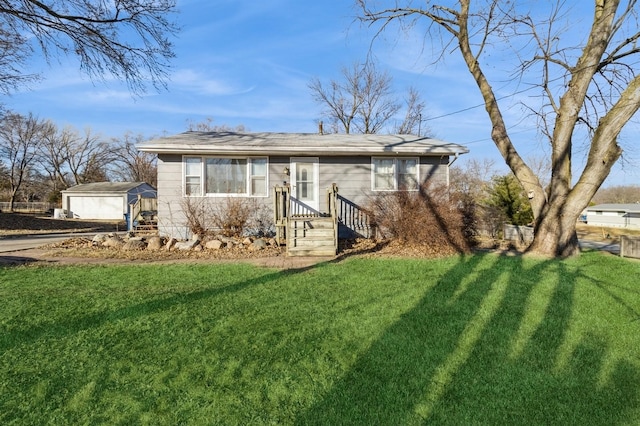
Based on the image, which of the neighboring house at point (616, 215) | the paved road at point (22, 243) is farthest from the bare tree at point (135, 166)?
the neighboring house at point (616, 215)

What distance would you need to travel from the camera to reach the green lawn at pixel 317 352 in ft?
8.22

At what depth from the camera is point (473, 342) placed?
3629 mm

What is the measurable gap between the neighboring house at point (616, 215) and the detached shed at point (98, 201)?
53.9 metres

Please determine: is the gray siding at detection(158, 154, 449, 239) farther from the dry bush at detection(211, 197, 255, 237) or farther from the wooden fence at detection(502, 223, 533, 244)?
the wooden fence at detection(502, 223, 533, 244)

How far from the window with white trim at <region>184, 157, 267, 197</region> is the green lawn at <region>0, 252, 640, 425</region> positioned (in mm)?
5552

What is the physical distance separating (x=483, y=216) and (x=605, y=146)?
4060 millimetres

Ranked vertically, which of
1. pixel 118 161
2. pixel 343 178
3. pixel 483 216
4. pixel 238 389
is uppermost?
pixel 118 161

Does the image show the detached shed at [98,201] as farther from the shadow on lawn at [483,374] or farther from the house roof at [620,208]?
the house roof at [620,208]

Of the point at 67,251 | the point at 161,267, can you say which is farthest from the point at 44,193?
the point at 161,267

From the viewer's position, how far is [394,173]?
1203cm

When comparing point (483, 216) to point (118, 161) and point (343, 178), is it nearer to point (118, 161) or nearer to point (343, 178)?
point (343, 178)

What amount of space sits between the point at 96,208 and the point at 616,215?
61935 millimetres

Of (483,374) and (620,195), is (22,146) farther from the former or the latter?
(620,195)

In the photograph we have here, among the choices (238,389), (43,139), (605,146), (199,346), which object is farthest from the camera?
(43,139)
